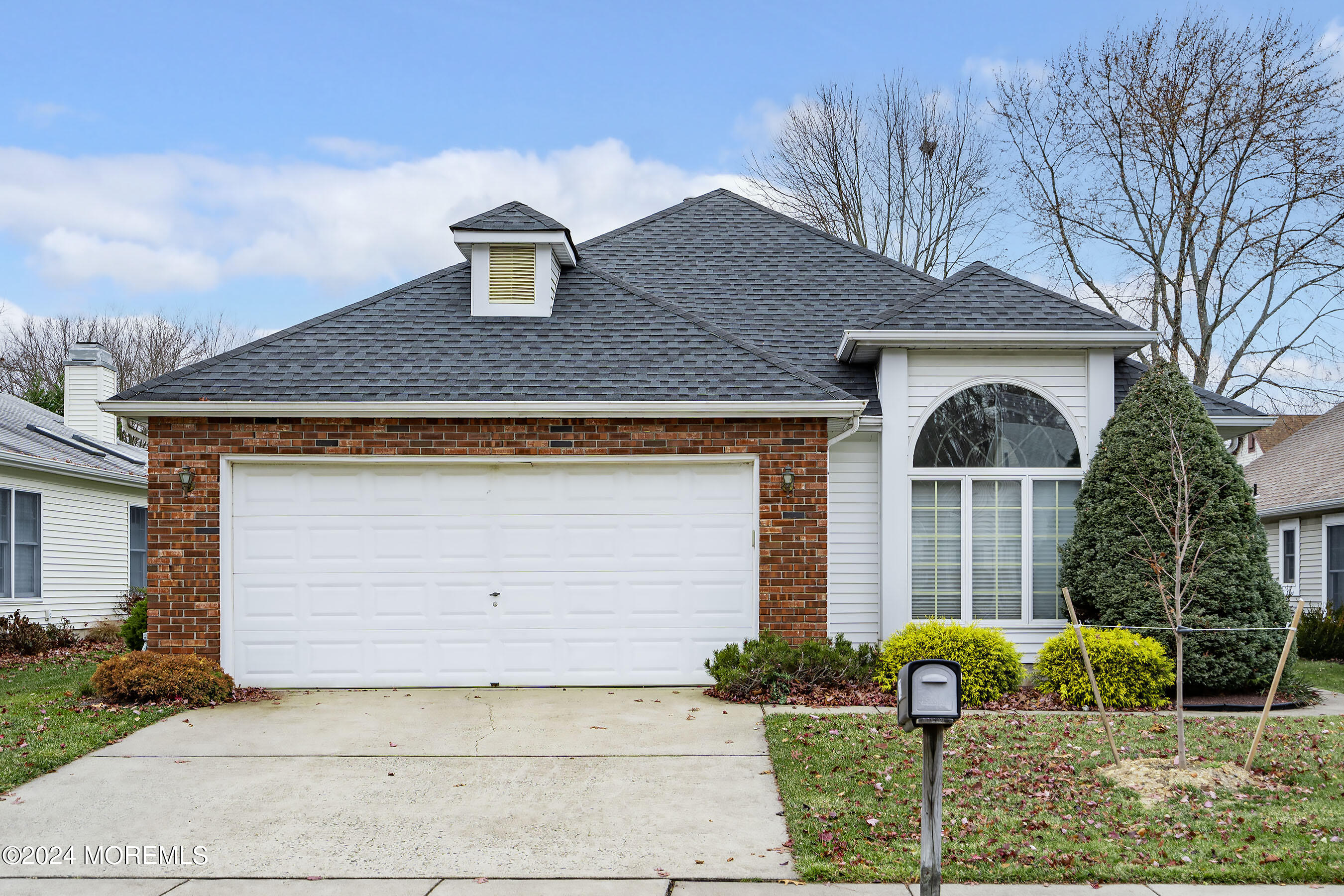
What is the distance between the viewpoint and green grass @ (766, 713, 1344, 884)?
527cm

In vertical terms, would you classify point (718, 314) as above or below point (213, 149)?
below

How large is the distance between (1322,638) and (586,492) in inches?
506

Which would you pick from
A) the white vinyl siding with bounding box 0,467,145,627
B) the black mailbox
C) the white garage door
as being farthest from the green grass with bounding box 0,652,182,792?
the black mailbox

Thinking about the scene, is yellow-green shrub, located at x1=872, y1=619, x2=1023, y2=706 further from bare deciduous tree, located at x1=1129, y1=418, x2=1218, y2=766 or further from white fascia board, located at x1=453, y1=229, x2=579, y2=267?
white fascia board, located at x1=453, y1=229, x2=579, y2=267

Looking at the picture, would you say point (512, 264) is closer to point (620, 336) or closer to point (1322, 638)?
point (620, 336)

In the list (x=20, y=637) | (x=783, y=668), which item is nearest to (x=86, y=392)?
(x=20, y=637)

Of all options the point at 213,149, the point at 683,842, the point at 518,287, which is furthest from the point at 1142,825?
the point at 213,149

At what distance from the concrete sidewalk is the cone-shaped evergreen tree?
16.1 ft

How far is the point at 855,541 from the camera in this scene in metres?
11.3

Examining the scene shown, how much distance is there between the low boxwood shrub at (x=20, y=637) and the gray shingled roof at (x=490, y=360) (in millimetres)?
6702

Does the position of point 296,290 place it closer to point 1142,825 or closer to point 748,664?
point 748,664

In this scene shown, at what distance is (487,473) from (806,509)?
132 inches

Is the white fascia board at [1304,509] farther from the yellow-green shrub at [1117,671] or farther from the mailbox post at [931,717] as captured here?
the mailbox post at [931,717]

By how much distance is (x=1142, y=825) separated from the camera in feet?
19.4
